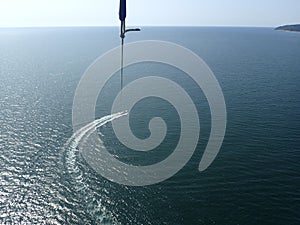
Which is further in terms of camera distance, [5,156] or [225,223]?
[5,156]

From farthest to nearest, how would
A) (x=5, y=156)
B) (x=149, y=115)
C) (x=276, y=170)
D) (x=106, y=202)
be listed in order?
(x=149, y=115)
(x=5, y=156)
(x=276, y=170)
(x=106, y=202)

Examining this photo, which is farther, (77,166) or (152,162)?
(152,162)

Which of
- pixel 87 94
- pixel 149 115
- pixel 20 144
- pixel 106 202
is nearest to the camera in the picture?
pixel 106 202

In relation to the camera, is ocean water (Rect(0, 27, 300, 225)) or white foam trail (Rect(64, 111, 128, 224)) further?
white foam trail (Rect(64, 111, 128, 224))

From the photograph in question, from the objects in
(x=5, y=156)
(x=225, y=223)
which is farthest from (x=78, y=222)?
(x=5, y=156)

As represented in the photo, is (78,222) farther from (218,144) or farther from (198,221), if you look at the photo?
(218,144)

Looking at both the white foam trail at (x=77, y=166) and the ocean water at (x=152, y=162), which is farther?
the white foam trail at (x=77, y=166)

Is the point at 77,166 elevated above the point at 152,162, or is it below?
below
